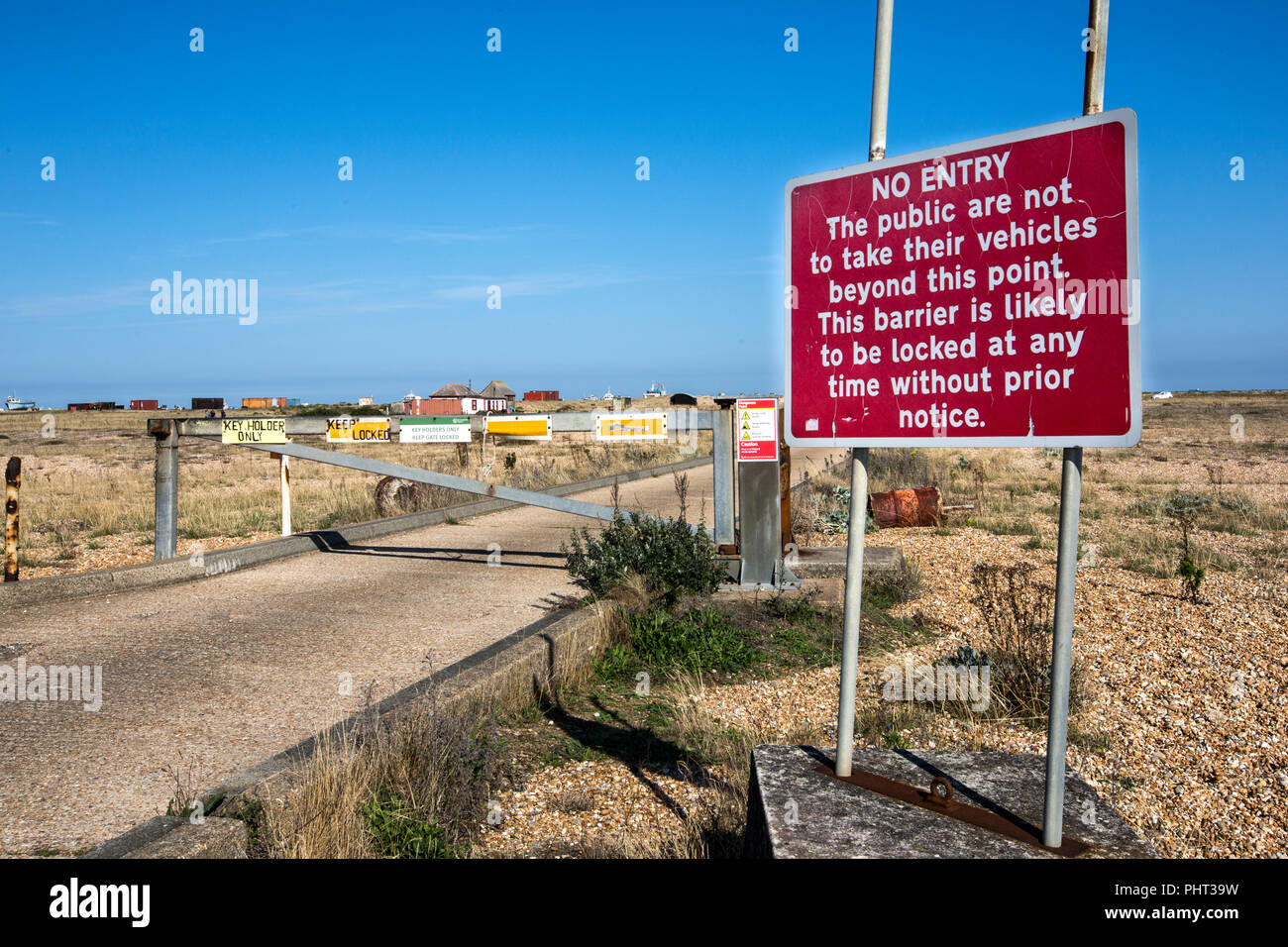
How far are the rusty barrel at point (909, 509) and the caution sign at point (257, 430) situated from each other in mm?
7828

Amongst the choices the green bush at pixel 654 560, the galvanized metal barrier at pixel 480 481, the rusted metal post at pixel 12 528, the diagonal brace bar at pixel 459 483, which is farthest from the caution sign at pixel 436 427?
the rusted metal post at pixel 12 528

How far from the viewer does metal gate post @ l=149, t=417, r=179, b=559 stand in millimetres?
8867

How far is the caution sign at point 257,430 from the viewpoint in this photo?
9.01 m

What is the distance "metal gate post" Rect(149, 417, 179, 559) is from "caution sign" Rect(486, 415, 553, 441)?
3.08 m

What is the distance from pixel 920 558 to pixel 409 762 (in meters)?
7.57

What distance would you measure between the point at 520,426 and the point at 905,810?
5.99 meters

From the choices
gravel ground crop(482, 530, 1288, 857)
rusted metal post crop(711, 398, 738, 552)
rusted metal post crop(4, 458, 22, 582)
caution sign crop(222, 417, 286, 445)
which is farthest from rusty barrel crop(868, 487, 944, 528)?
rusted metal post crop(4, 458, 22, 582)

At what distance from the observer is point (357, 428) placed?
9.09m

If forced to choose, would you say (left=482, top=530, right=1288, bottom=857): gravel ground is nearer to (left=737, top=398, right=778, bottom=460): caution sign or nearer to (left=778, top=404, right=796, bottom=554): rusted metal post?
(left=778, top=404, right=796, bottom=554): rusted metal post

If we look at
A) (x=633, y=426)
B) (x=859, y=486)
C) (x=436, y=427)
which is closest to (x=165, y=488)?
(x=436, y=427)

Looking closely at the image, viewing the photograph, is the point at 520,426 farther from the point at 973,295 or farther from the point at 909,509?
the point at 909,509
